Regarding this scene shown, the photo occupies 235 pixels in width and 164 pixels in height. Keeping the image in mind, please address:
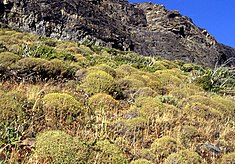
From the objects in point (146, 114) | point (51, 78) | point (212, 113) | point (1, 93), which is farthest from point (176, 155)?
point (51, 78)

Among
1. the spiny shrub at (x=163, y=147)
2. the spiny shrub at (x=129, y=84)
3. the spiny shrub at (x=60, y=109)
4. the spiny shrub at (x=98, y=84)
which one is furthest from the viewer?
the spiny shrub at (x=129, y=84)

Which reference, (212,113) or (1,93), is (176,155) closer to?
(1,93)

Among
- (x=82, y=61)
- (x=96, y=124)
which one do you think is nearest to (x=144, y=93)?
(x=96, y=124)

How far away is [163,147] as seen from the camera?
532cm

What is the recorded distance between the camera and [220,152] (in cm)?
605

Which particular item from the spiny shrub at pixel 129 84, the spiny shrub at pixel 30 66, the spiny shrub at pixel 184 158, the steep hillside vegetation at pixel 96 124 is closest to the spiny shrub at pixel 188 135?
the steep hillside vegetation at pixel 96 124

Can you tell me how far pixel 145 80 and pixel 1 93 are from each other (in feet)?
21.2

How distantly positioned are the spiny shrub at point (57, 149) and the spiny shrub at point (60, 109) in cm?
98

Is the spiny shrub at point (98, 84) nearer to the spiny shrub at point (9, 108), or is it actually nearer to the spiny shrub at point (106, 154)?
the spiny shrub at point (9, 108)

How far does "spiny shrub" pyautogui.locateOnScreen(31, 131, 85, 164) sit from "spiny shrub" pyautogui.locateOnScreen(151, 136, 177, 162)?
1501mm

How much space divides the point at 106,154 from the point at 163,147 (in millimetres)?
1243

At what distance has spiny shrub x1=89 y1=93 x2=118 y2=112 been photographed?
7027mm

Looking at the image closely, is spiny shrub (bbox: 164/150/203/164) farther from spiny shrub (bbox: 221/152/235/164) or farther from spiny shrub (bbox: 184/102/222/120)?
spiny shrub (bbox: 184/102/222/120)

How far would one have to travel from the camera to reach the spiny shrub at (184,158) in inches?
194
